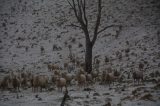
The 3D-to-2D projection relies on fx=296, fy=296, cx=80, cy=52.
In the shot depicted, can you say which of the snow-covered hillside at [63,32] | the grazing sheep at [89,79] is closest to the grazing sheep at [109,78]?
the grazing sheep at [89,79]

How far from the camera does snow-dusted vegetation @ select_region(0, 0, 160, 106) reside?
8523 mm

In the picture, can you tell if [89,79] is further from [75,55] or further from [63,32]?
[63,32]

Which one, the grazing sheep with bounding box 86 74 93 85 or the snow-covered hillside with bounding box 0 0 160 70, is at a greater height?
the snow-covered hillside with bounding box 0 0 160 70

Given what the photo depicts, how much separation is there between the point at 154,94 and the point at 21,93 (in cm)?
439

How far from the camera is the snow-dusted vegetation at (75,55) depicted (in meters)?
8.52

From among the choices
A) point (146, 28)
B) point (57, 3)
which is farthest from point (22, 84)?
point (57, 3)

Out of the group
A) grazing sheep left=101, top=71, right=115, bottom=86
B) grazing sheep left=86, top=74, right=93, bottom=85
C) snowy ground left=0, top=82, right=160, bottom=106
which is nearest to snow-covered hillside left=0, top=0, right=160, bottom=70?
grazing sheep left=101, top=71, right=115, bottom=86

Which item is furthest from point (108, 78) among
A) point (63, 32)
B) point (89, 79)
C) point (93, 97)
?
point (63, 32)

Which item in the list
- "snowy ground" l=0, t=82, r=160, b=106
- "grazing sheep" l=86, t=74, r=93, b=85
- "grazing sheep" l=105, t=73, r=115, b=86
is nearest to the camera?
"snowy ground" l=0, t=82, r=160, b=106

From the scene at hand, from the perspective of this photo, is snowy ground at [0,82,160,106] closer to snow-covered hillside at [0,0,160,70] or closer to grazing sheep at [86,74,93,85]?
grazing sheep at [86,74,93,85]

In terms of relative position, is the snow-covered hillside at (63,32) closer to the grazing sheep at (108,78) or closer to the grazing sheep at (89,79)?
the grazing sheep at (108,78)

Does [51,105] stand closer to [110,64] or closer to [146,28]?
[110,64]

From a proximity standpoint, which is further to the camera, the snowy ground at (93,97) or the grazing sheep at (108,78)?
the grazing sheep at (108,78)

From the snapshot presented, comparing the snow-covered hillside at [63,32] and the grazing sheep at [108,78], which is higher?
the snow-covered hillside at [63,32]
